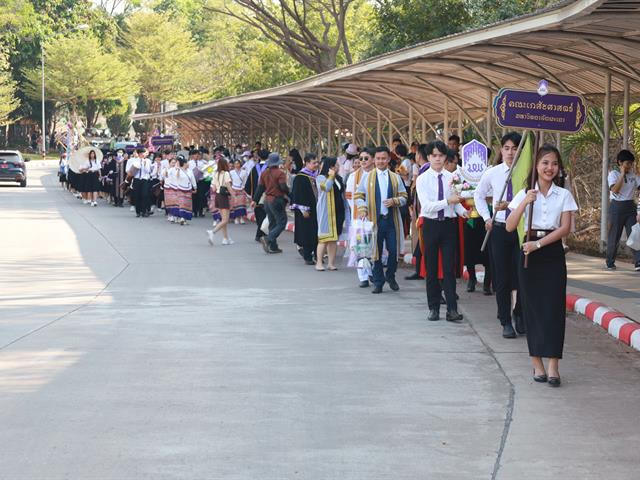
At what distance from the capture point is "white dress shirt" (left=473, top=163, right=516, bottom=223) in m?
11.0

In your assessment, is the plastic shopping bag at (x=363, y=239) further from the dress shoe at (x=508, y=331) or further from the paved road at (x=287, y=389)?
the dress shoe at (x=508, y=331)

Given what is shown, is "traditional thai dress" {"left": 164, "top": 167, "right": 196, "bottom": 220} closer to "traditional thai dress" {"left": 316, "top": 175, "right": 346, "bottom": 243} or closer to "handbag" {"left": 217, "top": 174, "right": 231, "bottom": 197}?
"handbag" {"left": 217, "top": 174, "right": 231, "bottom": 197}

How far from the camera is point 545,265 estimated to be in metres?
8.57

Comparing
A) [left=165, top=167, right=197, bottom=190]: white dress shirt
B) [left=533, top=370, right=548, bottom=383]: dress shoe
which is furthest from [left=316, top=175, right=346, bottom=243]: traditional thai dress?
[left=165, top=167, right=197, bottom=190]: white dress shirt

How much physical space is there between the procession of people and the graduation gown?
14 millimetres

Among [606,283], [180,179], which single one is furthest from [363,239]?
[180,179]

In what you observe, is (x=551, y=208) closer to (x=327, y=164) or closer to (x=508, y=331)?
(x=508, y=331)

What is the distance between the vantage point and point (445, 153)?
11.8 meters

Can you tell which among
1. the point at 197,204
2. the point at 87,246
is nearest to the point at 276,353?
the point at 87,246

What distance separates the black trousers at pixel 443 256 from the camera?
1149cm

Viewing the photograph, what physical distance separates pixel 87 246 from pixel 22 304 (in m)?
7.58

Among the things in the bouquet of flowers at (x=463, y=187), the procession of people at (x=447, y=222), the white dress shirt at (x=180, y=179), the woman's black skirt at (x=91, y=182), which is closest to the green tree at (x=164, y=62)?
the woman's black skirt at (x=91, y=182)

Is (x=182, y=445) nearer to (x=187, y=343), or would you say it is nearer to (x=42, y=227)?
(x=187, y=343)

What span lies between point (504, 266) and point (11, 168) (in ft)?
126
